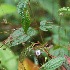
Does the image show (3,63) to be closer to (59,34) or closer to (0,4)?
(59,34)

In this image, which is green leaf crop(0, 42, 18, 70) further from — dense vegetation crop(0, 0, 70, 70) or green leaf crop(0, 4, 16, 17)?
green leaf crop(0, 4, 16, 17)

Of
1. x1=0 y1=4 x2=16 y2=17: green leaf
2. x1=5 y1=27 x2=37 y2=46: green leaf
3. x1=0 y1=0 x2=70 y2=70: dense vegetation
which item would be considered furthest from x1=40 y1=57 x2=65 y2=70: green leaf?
x1=0 y1=4 x2=16 y2=17: green leaf

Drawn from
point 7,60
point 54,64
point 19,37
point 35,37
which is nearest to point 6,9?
point 35,37

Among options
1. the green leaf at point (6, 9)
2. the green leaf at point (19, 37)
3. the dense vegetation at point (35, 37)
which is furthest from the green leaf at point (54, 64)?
the green leaf at point (6, 9)

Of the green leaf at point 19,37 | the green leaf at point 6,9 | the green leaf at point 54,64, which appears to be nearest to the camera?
the green leaf at point 54,64

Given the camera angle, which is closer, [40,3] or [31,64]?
[31,64]

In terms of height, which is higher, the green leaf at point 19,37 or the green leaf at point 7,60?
the green leaf at point 19,37

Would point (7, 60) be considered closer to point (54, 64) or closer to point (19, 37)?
point (19, 37)

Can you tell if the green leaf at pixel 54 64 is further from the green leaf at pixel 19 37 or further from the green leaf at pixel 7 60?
the green leaf at pixel 7 60

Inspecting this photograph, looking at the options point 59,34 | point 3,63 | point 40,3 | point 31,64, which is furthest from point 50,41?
point 40,3
